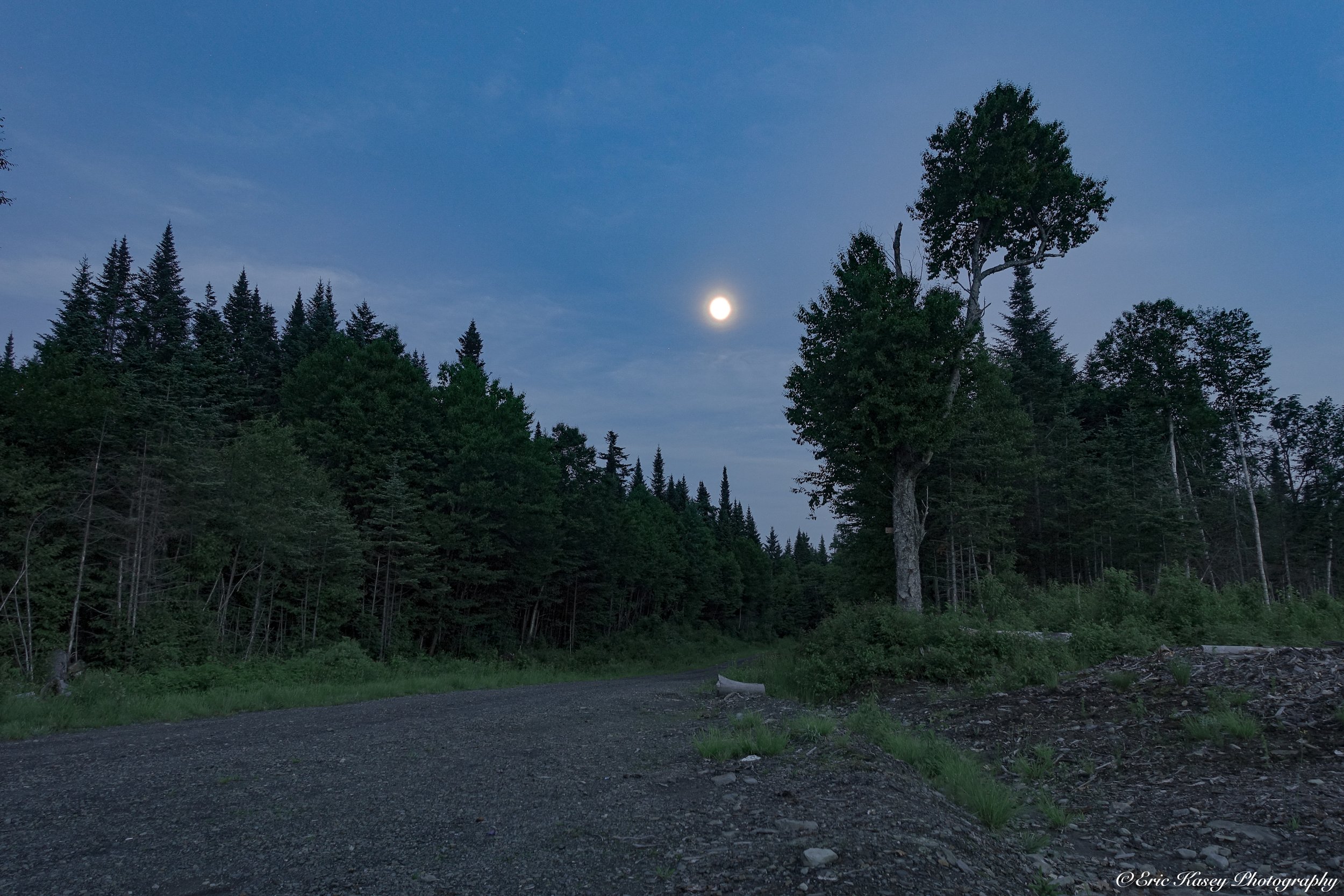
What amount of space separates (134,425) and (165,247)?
39.1m

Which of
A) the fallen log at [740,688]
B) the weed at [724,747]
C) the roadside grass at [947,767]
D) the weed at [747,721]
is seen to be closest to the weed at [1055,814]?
the roadside grass at [947,767]

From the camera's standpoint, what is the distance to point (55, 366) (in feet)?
69.2

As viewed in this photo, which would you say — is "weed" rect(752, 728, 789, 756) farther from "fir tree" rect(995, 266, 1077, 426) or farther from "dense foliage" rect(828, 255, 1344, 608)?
"fir tree" rect(995, 266, 1077, 426)

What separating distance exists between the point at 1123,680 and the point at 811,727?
170 inches

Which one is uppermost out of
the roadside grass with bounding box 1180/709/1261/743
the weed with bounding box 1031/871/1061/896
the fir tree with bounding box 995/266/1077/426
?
the fir tree with bounding box 995/266/1077/426

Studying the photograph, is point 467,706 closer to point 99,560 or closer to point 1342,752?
point 1342,752

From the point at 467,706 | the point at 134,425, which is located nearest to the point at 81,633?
the point at 134,425

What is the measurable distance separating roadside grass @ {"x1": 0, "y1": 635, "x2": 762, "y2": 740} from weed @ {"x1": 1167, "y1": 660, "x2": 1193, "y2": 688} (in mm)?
15336

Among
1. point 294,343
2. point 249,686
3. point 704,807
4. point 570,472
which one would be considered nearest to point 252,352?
point 294,343

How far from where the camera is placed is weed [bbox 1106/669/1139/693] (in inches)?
334

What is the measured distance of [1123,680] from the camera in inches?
337

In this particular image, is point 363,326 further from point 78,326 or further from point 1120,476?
point 1120,476

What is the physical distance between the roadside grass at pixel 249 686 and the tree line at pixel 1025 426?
13.3 m

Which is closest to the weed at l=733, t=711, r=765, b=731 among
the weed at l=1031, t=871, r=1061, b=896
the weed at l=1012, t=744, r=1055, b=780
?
the weed at l=1012, t=744, r=1055, b=780
